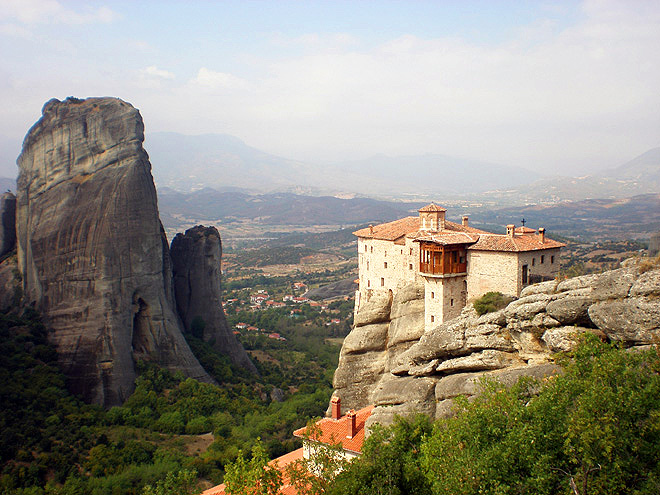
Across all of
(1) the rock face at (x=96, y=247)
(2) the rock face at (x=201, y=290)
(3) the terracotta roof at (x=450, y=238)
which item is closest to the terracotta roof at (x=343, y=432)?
(3) the terracotta roof at (x=450, y=238)

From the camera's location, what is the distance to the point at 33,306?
47.8m

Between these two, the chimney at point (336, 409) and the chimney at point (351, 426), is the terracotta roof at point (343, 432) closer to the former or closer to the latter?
the chimney at point (351, 426)

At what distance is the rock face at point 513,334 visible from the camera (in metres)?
18.7

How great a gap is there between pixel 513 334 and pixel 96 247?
35.2 meters

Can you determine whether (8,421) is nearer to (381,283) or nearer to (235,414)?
(235,414)

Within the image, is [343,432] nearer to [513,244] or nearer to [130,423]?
[513,244]

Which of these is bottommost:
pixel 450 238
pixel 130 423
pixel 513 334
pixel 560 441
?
pixel 130 423

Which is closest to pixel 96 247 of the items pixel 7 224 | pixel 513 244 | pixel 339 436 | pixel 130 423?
pixel 130 423

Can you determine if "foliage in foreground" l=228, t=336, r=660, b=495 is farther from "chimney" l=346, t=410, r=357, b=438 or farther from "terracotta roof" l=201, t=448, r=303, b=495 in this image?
"chimney" l=346, t=410, r=357, b=438

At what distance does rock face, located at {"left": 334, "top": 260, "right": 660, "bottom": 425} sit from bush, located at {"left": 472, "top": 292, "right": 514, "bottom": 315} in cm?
43

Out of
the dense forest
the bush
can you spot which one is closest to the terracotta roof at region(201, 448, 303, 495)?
the dense forest

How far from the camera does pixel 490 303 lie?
2653 centimetres

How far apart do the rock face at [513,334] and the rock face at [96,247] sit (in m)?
25.4

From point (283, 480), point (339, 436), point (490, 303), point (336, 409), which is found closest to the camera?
point (283, 480)
